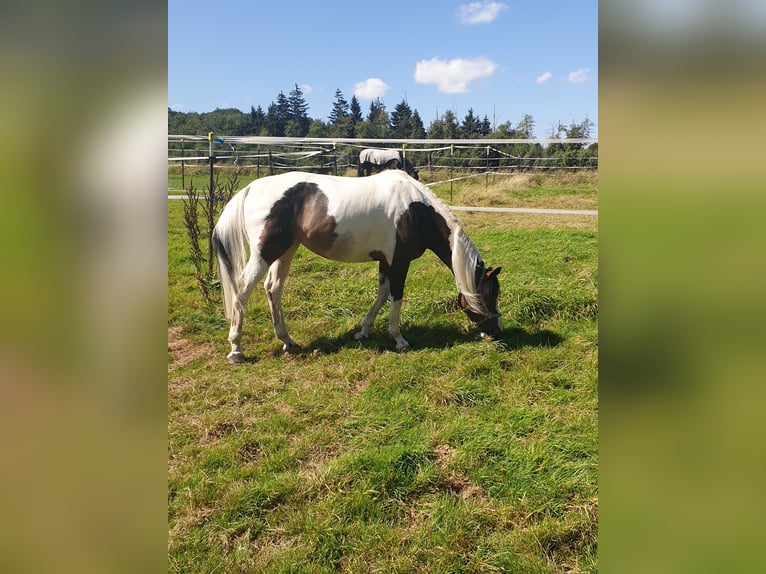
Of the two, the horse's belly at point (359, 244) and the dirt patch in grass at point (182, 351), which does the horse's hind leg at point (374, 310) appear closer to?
the horse's belly at point (359, 244)

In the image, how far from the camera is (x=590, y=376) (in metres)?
3.94

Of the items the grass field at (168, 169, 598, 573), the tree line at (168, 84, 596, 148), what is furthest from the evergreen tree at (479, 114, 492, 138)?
the grass field at (168, 169, 598, 573)

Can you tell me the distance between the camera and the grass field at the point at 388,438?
2.27m

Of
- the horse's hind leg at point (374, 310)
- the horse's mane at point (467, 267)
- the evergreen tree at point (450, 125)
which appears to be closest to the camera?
the horse's mane at point (467, 267)

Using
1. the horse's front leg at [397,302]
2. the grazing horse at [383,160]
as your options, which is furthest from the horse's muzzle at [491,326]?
the grazing horse at [383,160]

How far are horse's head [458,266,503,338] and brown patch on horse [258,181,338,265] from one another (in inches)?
57.5

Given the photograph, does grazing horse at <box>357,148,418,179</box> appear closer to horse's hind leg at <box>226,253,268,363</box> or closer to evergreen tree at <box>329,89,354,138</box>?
horse's hind leg at <box>226,253,268,363</box>

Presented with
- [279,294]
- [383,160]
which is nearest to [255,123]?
[383,160]

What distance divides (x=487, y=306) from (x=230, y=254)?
2.48 m

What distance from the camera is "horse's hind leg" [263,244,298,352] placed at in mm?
4855

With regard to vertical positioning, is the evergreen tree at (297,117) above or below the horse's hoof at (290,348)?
above

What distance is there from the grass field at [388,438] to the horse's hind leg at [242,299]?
6.6 inches
